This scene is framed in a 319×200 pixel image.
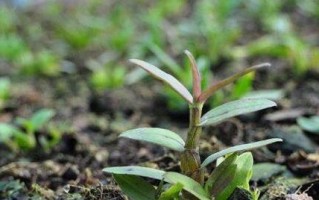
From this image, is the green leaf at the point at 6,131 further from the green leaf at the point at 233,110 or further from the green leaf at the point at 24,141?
the green leaf at the point at 233,110

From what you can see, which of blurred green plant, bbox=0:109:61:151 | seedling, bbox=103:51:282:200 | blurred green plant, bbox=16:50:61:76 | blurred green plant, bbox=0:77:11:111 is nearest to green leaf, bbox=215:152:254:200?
seedling, bbox=103:51:282:200

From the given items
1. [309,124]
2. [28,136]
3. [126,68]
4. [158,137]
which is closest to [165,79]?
[158,137]

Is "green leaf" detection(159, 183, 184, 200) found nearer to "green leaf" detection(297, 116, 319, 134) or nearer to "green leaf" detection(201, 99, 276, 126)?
"green leaf" detection(201, 99, 276, 126)

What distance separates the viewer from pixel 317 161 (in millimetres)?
1478

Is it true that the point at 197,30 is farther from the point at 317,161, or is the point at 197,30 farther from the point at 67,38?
the point at 317,161

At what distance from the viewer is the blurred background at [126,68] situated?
5.98 ft

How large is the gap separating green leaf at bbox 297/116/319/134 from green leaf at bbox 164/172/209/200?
593mm

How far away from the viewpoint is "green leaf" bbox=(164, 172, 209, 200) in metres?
1.10

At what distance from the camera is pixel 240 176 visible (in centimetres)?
119

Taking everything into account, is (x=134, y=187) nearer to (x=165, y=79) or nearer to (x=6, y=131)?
(x=165, y=79)

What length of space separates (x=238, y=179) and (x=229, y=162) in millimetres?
39

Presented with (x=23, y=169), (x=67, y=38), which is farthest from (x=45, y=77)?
(x=23, y=169)

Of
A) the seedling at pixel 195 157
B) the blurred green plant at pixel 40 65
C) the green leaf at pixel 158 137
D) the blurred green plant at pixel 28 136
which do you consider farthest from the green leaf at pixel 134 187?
the blurred green plant at pixel 40 65

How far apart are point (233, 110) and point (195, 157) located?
12 centimetres
